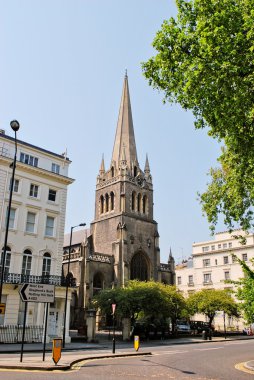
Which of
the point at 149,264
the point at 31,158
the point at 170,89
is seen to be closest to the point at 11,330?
the point at 31,158

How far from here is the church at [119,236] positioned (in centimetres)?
5156

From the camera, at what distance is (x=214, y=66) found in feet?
43.8

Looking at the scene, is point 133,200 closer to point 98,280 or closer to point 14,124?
point 98,280

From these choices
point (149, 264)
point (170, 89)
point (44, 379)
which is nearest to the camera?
point (44, 379)

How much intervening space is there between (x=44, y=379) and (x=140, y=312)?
27.2 m

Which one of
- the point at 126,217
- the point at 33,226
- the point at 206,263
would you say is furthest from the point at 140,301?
the point at 206,263

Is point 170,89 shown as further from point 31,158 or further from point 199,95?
point 31,158

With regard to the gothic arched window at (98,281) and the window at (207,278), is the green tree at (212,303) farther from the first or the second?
the window at (207,278)

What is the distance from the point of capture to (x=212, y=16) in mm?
13594

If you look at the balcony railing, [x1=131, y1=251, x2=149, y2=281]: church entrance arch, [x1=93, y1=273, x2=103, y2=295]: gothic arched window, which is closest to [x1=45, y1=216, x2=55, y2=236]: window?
the balcony railing

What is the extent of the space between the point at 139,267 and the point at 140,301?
71.7 ft

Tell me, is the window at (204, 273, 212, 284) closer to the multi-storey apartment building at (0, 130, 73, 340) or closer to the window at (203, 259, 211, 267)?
the window at (203, 259, 211, 267)

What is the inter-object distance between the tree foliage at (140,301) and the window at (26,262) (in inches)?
419

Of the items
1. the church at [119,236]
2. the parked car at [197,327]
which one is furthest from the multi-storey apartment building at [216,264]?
the parked car at [197,327]
